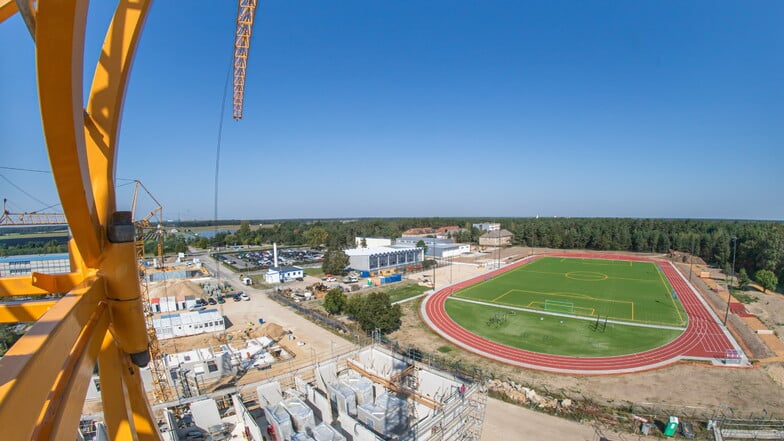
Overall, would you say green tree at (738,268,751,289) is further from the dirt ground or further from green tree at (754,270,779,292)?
the dirt ground

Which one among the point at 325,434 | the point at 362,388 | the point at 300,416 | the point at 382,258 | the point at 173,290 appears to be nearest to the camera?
the point at 325,434

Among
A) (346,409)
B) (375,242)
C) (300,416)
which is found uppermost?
(375,242)

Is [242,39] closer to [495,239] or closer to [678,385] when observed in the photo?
[678,385]

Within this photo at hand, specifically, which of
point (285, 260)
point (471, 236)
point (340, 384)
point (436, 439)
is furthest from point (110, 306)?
point (471, 236)

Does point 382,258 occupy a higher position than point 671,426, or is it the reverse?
point 382,258

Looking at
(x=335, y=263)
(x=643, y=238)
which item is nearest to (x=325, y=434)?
(x=335, y=263)
